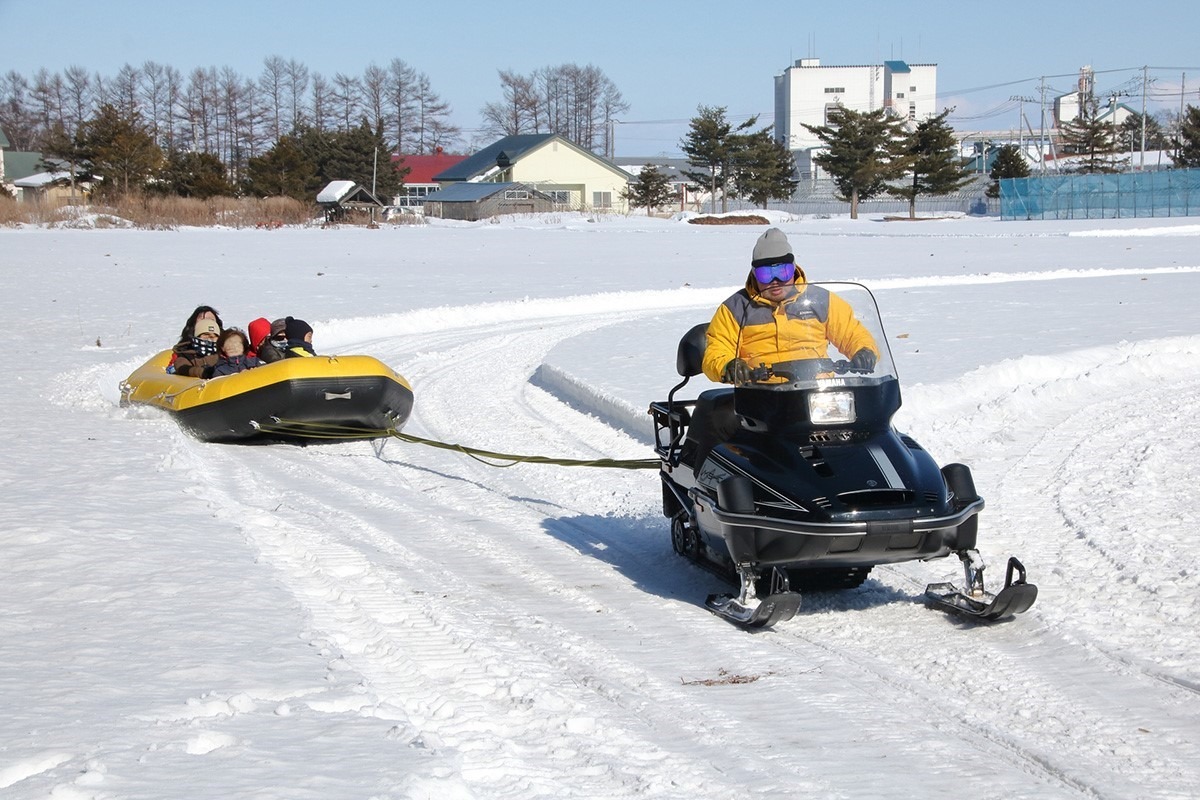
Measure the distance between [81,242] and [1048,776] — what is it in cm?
3738

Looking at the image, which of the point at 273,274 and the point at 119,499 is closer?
the point at 119,499

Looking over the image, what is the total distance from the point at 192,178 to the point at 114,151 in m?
5.12

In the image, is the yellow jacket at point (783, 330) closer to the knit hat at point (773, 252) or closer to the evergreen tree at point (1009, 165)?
the knit hat at point (773, 252)

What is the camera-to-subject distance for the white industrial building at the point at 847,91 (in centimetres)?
12338

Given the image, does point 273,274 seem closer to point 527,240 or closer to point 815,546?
point 527,240

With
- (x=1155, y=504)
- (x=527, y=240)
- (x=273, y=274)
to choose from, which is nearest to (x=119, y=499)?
(x=1155, y=504)

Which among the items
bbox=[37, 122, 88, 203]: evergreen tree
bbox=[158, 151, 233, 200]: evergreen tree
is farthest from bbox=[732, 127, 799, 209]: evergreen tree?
bbox=[37, 122, 88, 203]: evergreen tree

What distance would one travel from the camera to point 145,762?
3.57 m

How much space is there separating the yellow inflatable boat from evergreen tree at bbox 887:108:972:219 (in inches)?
2455

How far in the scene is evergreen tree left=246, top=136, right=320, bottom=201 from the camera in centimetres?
7169

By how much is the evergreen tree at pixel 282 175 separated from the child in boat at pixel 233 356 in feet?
203

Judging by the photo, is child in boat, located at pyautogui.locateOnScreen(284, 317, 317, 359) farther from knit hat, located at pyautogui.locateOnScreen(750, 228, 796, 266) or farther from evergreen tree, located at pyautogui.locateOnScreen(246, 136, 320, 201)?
evergreen tree, located at pyautogui.locateOnScreen(246, 136, 320, 201)

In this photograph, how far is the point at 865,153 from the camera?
2790 inches

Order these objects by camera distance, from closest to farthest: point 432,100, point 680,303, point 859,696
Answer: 1. point 859,696
2. point 680,303
3. point 432,100
